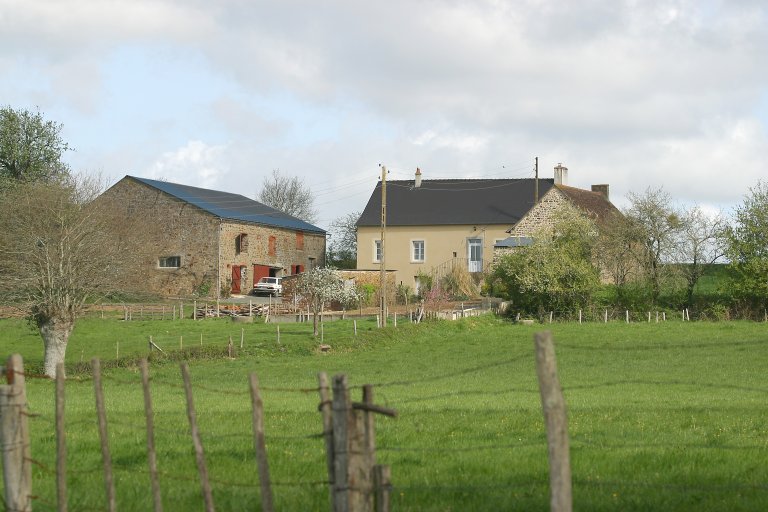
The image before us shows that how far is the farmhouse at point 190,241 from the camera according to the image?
6969 cm

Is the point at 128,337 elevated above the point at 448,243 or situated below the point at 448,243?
below

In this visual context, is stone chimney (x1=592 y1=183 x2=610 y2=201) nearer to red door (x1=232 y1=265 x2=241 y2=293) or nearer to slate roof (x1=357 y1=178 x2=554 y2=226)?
slate roof (x1=357 y1=178 x2=554 y2=226)

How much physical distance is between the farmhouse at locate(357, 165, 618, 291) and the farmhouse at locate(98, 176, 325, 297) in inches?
316

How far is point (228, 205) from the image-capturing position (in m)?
76.6

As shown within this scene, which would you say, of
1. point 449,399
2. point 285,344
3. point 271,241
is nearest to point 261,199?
point 271,241

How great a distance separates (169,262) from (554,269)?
2861cm

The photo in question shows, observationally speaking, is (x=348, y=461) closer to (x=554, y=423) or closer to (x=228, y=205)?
(x=554, y=423)

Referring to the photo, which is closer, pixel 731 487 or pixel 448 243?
pixel 731 487

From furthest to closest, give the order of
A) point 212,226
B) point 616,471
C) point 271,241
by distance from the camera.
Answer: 1. point 271,241
2. point 212,226
3. point 616,471

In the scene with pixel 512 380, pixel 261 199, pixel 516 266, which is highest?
pixel 261 199

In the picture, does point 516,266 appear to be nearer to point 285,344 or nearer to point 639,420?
point 285,344

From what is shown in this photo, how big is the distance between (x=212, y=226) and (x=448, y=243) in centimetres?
1616

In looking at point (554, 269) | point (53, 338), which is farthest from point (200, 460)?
point (554, 269)

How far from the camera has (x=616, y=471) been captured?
10633 millimetres
